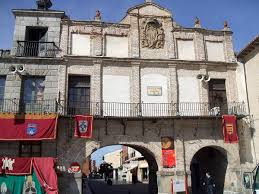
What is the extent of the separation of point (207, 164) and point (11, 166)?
12.5 meters

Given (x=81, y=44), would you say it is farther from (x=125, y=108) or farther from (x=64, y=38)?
(x=125, y=108)

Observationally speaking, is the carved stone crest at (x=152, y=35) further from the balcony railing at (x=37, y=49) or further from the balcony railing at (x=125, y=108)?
the balcony railing at (x=37, y=49)

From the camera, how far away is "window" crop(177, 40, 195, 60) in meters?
20.3

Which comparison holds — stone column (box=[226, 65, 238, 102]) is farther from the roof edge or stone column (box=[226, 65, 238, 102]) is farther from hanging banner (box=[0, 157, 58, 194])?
hanging banner (box=[0, 157, 58, 194])

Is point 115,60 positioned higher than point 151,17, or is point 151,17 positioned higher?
point 151,17

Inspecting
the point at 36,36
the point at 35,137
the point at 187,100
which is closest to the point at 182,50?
the point at 187,100

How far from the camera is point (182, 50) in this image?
2042cm

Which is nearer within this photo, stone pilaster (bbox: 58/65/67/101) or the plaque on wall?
stone pilaster (bbox: 58/65/67/101)

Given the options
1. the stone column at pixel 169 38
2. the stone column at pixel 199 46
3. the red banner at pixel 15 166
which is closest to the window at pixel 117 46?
the stone column at pixel 169 38

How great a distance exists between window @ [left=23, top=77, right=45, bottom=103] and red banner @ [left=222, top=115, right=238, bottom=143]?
1054 cm

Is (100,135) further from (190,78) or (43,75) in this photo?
(190,78)

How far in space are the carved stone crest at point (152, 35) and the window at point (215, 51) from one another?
308cm

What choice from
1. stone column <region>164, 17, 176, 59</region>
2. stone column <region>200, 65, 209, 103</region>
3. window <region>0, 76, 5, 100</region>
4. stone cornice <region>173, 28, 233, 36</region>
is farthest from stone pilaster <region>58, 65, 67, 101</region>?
stone column <region>200, 65, 209, 103</region>

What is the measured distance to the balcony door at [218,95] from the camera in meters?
19.8
